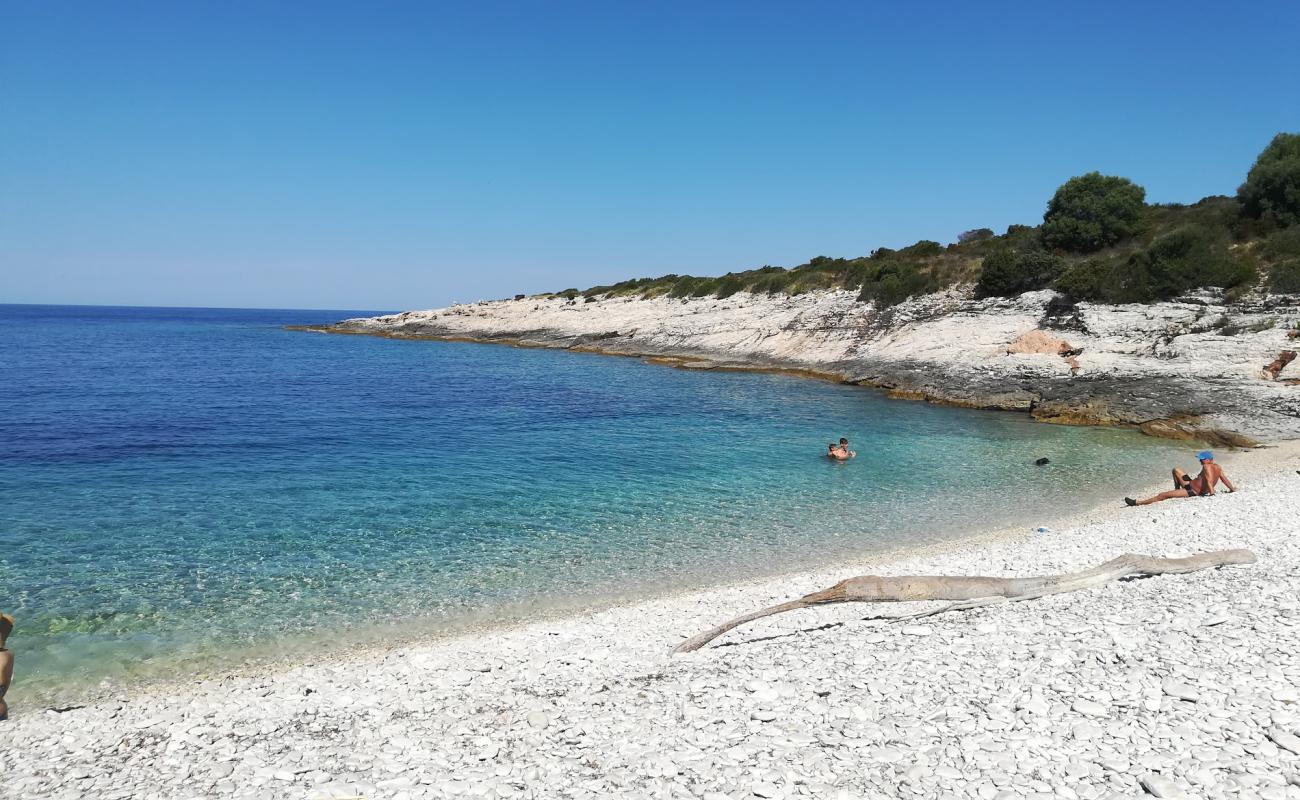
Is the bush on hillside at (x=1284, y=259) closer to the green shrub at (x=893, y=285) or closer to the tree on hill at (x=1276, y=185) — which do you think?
the tree on hill at (x=1276, y=185)

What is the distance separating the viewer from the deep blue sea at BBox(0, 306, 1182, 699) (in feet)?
36.2

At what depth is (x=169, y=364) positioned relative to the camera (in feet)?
176

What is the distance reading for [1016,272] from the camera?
4397 cm

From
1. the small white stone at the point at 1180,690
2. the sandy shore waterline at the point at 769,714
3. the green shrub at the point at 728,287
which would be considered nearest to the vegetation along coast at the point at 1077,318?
the green shrub at the point at 728,287

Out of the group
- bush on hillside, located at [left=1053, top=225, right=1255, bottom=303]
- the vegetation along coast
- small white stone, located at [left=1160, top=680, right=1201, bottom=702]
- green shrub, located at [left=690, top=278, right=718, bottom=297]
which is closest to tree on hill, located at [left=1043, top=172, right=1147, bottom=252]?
the vegetation along coast

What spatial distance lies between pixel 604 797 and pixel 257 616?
7658mm

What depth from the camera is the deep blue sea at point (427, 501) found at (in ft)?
36.2

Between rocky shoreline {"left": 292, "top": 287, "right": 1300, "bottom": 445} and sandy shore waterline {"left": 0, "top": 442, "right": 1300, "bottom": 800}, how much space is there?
21.0 metres

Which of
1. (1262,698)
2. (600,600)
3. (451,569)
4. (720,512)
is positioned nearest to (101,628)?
(451,569)

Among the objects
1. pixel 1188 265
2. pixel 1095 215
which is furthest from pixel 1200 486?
pixel 1095 215

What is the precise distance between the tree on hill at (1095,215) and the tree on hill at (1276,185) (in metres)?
5.71

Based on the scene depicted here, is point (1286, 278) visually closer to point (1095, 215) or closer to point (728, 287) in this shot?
point (1095, 215)

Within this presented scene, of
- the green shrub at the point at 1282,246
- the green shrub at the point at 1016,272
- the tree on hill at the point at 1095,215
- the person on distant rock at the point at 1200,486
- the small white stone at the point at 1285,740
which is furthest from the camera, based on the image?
the tree on hill at the point at 1095,215

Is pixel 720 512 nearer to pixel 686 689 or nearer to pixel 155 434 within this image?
pixel 686 689
